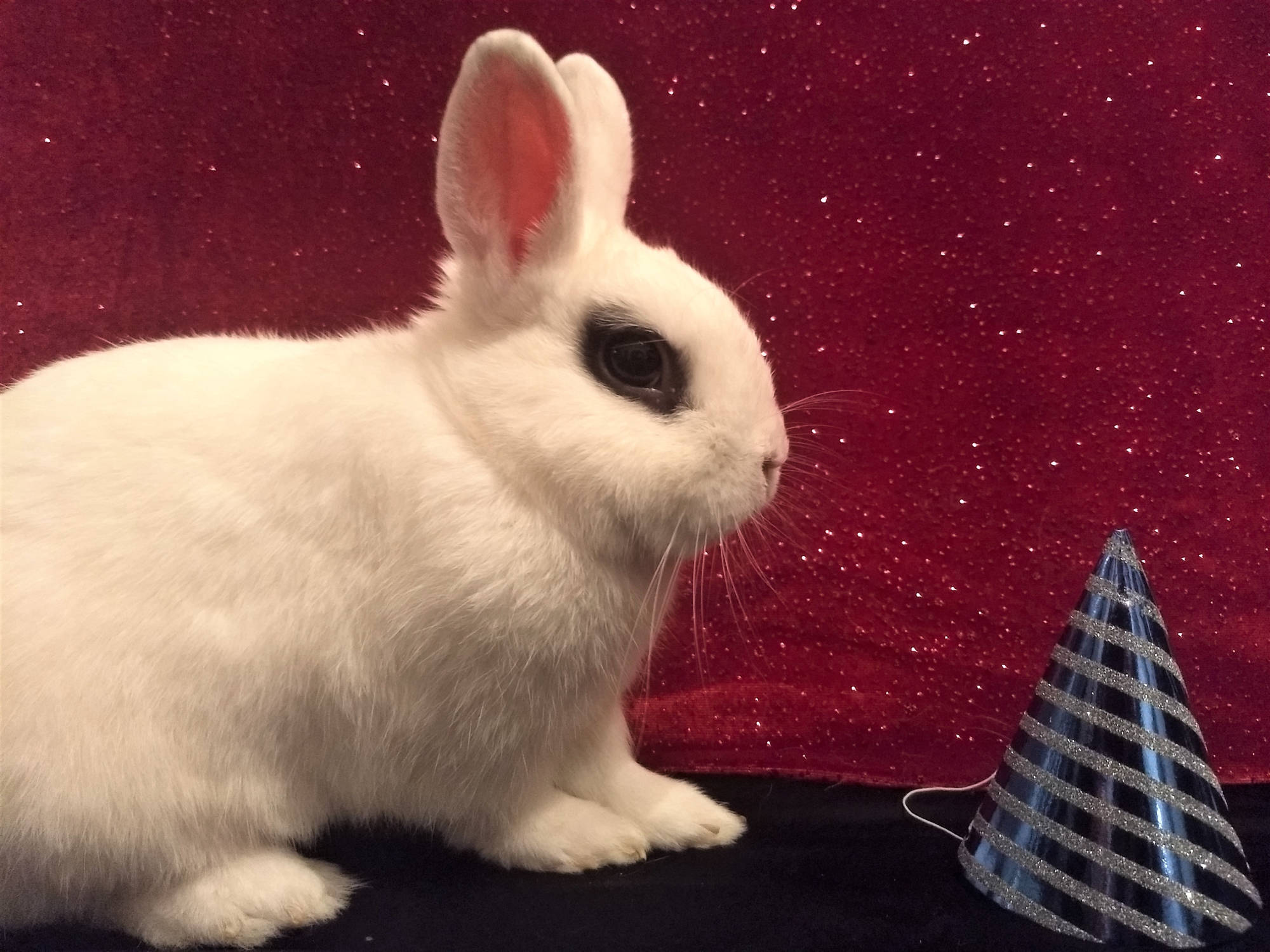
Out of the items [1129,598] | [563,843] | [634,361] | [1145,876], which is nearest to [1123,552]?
[1129,598]

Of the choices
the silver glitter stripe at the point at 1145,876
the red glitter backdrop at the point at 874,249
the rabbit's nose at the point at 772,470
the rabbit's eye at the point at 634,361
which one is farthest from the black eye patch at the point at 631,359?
the silver glitter stripe at the point at 1145,876

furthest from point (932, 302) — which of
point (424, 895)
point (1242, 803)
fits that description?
point (424, 895)

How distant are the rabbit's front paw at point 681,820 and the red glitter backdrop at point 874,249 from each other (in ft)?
0.59

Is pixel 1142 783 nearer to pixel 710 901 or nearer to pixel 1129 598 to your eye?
pixel 1129 598

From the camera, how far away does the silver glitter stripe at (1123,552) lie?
888mm

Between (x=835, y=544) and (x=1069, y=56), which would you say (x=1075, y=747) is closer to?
(x=835, y=544)

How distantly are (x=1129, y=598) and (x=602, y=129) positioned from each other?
682mm

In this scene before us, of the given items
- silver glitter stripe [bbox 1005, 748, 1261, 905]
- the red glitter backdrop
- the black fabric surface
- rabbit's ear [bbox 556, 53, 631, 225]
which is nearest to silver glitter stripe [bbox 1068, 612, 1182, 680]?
silver glitter stripe [bbox 1005, 748, 1261, 905]

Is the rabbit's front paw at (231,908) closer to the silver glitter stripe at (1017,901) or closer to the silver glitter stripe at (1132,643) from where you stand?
the silver glitter stripe at (1017,901)

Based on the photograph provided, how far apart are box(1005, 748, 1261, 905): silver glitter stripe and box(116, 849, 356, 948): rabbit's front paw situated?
687 millimetres

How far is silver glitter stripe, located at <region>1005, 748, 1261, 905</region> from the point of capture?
2.71ft

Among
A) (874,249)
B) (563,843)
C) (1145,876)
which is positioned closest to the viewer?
(1145,876)

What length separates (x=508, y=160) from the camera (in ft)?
2.78

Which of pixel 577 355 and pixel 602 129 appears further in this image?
pixel 602 129
